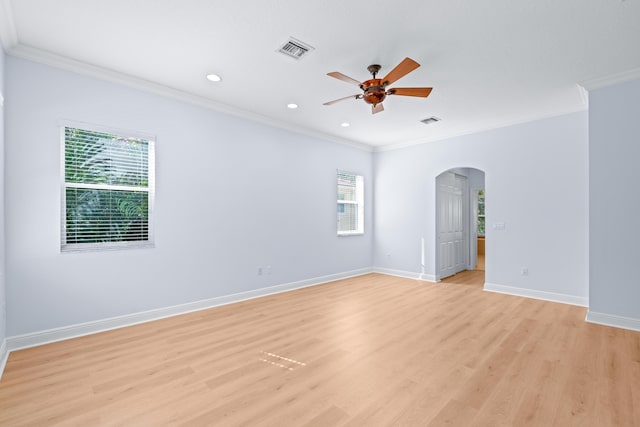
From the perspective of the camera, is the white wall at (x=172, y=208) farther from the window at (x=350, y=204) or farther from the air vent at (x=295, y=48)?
the air vent at (x=295, y=48)

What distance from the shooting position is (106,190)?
136 inches

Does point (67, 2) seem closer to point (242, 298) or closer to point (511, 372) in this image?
point (242, 298)

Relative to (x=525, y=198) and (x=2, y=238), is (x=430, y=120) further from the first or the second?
(x=2, y=238)

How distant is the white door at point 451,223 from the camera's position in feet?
20.4

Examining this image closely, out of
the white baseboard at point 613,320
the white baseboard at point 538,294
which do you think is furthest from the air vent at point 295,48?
the white baseboard at point 538,294

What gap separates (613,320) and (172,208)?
217 inches

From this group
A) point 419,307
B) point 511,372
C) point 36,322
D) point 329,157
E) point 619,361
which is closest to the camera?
point 511,372

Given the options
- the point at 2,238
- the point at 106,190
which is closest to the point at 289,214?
the point at 106,190

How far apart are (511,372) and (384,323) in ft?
4.62

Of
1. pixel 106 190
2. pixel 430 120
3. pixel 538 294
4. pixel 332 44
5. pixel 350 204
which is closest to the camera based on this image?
pixel 332 44

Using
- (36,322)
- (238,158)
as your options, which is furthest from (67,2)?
(36,322)

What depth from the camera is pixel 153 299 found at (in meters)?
3.74

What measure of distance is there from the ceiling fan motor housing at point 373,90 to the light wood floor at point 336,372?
2537 millimetres

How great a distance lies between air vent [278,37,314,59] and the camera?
281 centimetres
